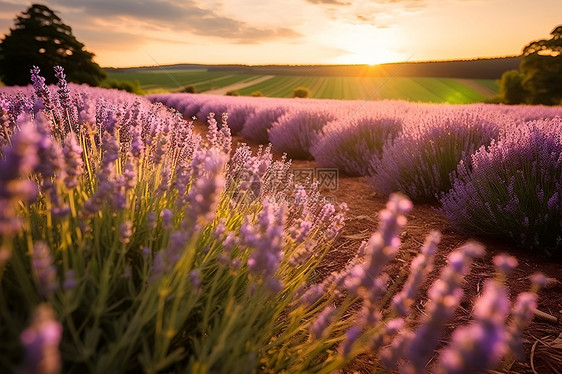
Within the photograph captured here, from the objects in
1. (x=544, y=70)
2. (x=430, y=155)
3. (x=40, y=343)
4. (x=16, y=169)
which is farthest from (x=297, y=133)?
(x=544, y=70)

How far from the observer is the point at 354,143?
6102 millimetres

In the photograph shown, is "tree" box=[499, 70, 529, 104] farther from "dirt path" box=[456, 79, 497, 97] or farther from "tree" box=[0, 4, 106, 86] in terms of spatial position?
"tree" box=[0, 4, 106, 86]

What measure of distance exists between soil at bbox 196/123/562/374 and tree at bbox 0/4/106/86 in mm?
29266

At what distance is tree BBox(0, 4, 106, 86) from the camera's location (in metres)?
25.8

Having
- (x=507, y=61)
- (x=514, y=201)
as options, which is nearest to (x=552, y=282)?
(x=514, y=201)

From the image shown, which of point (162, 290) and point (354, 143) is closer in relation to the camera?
point (162, 290)

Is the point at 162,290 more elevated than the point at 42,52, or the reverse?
the point at 42,52

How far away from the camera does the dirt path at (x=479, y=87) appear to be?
39.5 m

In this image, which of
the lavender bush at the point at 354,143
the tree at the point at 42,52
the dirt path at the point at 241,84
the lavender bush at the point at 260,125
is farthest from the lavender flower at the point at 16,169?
the dirt path at the point at 241,84

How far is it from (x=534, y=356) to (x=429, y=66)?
2230 inches

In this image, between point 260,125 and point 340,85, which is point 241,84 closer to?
point 340,85

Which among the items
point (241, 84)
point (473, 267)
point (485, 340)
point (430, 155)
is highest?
point (241, 84)

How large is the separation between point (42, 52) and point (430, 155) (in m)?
31.9

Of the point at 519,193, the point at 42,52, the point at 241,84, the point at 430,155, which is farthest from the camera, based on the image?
the point at 241,84
